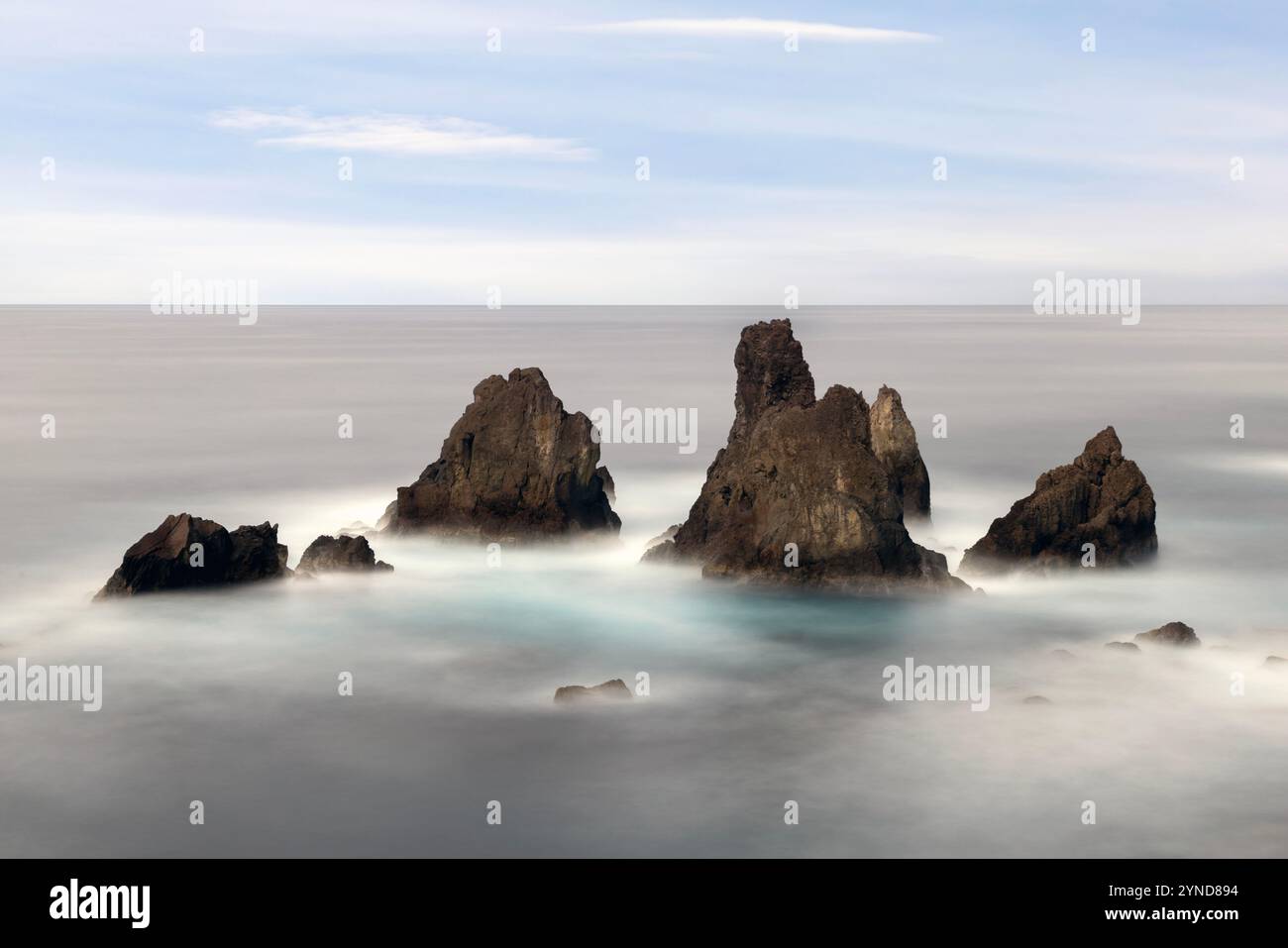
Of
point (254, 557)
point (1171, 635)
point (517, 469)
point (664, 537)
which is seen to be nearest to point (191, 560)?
point (254, 557)

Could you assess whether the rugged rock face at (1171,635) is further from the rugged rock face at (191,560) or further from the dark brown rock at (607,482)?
the rugged rock face at (191,560)

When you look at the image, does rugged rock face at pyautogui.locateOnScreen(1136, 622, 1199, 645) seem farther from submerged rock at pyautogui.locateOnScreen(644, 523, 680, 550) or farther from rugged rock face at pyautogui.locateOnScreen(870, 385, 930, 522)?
submerged rock at pyautogui.locateOnScreen(644, 523, 680, 550)

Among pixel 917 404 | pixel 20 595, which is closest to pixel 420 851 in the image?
pixel 20 595

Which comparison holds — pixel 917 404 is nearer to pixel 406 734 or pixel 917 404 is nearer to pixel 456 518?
pixel 456 518

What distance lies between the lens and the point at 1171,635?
26062 millimetres

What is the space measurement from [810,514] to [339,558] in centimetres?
1047

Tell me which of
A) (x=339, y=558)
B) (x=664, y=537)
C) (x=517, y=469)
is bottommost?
(x=339, y=558)

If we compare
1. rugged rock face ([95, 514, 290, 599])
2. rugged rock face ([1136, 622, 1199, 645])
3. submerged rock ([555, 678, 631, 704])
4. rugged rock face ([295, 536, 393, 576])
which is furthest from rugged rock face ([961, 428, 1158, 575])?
rugged rock face ([95, 514, 290, 599])

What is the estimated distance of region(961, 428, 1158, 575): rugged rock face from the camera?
104 feet

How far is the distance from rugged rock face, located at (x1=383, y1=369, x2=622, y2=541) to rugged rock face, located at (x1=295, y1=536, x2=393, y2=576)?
3.30 m

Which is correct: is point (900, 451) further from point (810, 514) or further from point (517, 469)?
point (517, 469)

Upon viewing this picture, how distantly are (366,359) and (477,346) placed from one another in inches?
1130

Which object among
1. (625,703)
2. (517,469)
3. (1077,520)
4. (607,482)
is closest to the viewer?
(625,703)

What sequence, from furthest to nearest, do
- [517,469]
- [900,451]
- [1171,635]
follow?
[900,451]
[517,469]
[1171,635]
